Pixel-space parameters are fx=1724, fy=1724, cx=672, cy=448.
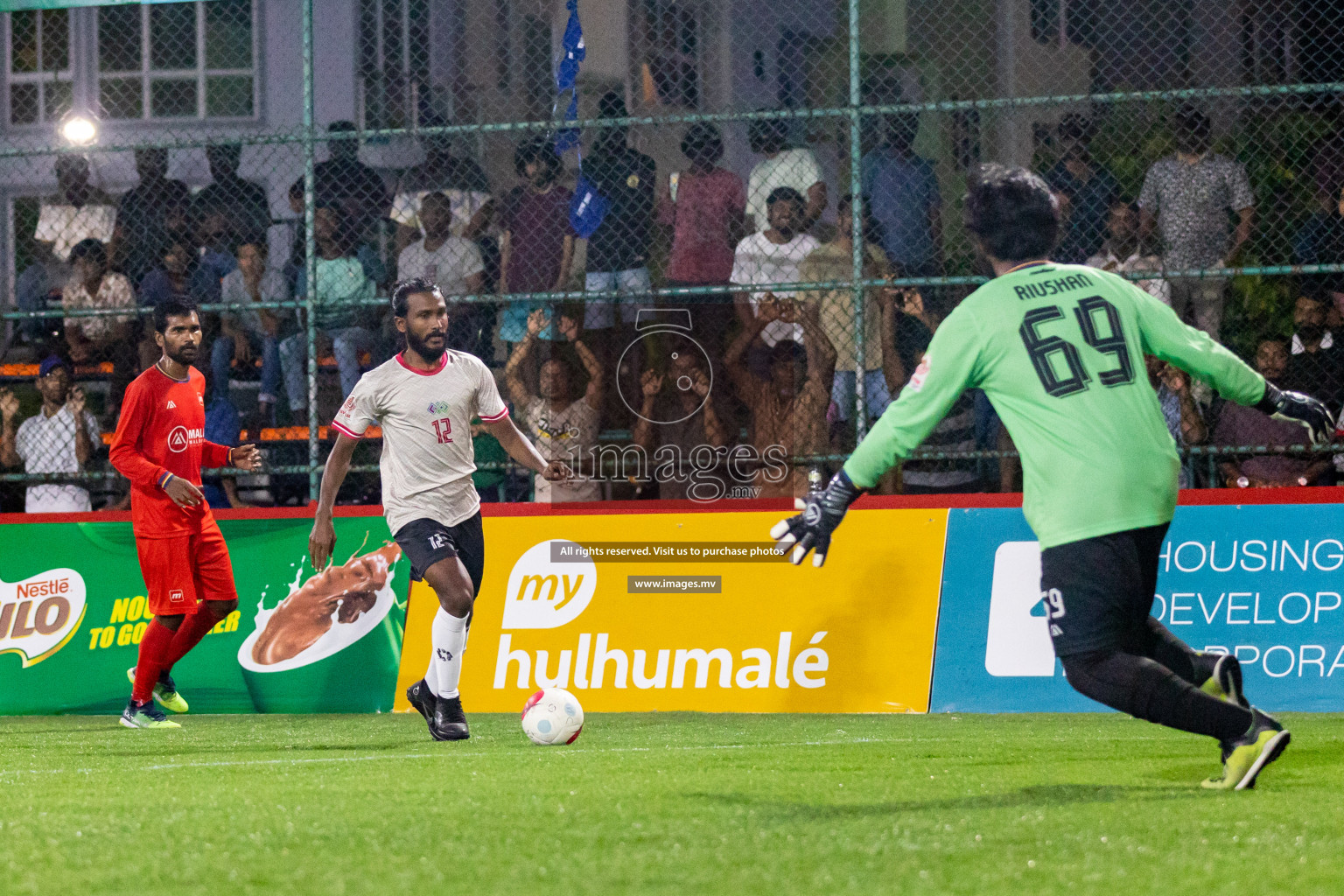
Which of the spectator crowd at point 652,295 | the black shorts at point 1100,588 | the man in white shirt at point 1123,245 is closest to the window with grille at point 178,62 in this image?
the spectator crowd at point 652,295

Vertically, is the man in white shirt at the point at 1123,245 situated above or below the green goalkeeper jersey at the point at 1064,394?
above

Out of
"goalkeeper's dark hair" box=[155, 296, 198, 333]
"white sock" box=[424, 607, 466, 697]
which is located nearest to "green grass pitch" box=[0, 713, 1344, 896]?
"white sock" box=[424, 607, 466, 697]

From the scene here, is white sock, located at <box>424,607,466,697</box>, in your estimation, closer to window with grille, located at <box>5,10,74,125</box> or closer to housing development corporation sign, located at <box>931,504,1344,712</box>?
housing development corporation sign, located at <box>931,504,1344,712</box>

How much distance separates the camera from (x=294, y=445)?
11.6m

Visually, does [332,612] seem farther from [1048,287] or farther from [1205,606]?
[1048,287]

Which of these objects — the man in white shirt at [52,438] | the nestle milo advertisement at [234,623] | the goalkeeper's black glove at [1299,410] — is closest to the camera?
the goalkeeper's black glove at [1299,410]

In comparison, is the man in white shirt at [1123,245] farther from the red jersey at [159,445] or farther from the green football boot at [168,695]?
the green football boot at [168,695]

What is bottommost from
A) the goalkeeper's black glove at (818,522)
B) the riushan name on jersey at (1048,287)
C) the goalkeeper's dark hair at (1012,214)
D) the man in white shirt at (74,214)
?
the goalkeeper's black glove at (818,522)

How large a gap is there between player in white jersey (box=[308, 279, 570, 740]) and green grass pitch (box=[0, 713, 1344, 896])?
0.50m

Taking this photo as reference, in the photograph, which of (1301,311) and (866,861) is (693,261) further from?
(866,861)

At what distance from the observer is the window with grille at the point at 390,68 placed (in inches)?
571

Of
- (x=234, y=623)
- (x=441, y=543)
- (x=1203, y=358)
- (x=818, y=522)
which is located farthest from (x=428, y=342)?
(x=1203, y=358)

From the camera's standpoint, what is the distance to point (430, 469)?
8.20 metres

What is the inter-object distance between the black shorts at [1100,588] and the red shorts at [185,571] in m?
5.66
